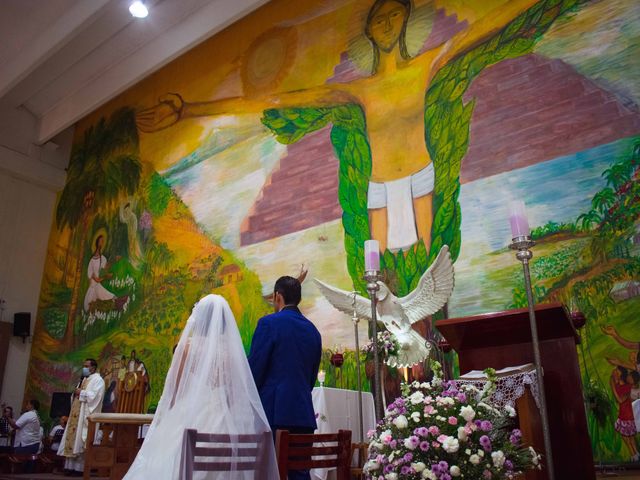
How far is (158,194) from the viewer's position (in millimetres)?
10219

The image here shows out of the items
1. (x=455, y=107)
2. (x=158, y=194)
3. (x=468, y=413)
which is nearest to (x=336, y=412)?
(x=468, y=413)

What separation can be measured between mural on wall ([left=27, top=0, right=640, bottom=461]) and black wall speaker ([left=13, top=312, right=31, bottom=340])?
0.30 meters

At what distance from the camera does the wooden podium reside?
288 centimetres

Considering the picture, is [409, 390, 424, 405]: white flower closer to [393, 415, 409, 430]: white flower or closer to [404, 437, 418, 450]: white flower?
[393, 415, 409, 430]: white flower

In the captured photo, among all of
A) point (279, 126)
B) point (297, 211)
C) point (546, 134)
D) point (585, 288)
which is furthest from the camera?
point (279, 126)

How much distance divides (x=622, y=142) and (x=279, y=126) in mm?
4785

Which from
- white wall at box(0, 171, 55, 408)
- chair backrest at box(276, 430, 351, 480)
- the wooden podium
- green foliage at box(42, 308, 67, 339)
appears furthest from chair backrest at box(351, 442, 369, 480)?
white wall at box(0, 171, 55, 408)

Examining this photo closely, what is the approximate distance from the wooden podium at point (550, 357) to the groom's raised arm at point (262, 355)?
100cm

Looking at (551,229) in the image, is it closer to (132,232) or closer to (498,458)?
(498,458)

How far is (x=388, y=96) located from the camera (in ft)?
24.1

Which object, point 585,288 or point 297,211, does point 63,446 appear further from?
point 585,288

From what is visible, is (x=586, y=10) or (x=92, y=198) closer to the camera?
(x=586, y=10)

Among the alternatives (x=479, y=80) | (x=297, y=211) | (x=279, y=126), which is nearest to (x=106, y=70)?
(x=279, y=126)

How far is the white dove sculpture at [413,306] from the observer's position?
5.45 m
